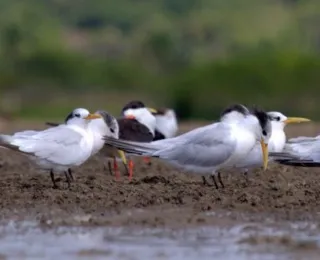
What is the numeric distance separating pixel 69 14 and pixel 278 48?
19838 mm

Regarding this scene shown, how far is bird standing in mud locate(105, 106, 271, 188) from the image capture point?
37.1 feet

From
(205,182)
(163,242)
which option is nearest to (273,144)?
(205,182)

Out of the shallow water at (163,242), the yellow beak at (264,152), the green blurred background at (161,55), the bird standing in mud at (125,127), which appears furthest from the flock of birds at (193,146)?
the green blurred background at (161,55)

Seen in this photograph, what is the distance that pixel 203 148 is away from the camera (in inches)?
448

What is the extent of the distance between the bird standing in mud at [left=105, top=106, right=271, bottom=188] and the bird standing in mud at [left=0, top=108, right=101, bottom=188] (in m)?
0.42

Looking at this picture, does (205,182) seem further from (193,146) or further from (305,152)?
(305,152)

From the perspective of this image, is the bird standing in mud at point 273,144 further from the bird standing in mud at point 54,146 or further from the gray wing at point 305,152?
the bird standing in mud at point 54,146

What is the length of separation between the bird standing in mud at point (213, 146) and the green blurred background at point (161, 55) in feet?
64.2

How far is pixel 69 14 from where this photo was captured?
68125 mm

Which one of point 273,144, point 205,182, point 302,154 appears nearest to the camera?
point 205,182

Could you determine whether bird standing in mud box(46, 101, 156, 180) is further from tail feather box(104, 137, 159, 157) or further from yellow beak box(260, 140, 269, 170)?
yellow beak box(260, 140, 269, 170)

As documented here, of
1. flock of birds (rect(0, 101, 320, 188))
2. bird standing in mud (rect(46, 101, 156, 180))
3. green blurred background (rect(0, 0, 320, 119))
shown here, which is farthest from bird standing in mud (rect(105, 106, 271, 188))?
green blurred background (rect(0, 0, 320, 119))

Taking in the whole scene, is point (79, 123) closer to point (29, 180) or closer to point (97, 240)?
point (29, 180)

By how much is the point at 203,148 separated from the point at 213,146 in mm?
113
